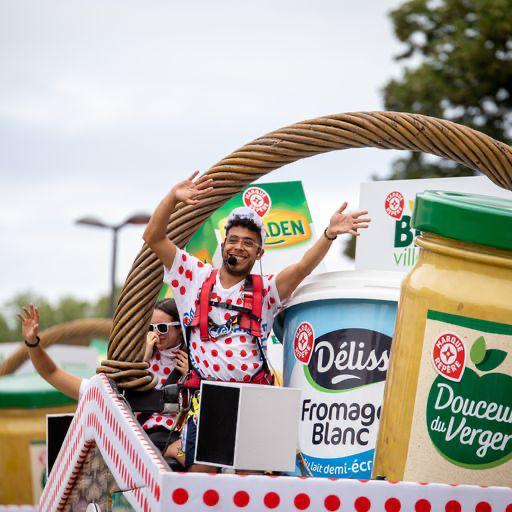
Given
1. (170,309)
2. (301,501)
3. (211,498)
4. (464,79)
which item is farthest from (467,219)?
(464,79)

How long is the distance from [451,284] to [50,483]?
5.01 ft

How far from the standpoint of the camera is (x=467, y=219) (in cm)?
227

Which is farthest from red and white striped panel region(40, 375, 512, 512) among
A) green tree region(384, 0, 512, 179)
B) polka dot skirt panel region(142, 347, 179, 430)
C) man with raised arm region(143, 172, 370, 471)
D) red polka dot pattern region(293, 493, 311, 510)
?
green tree region(384, 0, 512, 179)

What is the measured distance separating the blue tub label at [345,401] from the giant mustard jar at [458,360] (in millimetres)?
491

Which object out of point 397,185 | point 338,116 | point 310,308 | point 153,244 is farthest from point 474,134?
point 397,185

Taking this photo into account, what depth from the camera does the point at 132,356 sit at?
2.94 m

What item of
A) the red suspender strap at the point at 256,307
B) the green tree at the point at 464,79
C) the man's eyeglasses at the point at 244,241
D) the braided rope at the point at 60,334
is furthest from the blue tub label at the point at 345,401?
the green tree at the point at 464,79

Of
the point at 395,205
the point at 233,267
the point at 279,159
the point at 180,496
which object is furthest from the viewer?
the point at 395,205

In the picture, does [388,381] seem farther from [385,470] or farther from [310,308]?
[310,308]

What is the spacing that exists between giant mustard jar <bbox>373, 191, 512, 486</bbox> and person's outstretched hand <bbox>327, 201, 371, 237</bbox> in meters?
0.75

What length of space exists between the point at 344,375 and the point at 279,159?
25.1 inches

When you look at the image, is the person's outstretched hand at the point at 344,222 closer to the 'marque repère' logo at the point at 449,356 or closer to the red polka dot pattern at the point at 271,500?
the 'marque repère' logo at the point at 449,356

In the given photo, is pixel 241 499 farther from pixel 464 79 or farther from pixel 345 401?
pixel 464 79

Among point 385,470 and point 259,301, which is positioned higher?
point 259,301
